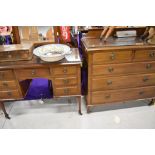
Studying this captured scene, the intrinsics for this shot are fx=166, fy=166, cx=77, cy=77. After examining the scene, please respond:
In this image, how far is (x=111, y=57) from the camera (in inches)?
67.3

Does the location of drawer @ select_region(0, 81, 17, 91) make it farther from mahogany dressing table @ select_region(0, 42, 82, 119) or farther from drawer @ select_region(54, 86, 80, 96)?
drawer @ select_region(54, 86, 80, 96)

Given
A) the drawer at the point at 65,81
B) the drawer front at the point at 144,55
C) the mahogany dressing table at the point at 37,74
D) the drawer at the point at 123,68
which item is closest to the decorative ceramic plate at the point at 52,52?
the mahogany dressing table at the point at 37,74

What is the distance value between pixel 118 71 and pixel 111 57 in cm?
20

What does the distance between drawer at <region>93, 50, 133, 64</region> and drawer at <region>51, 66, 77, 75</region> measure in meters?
0.23

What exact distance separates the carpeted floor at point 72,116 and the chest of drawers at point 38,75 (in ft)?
1.18

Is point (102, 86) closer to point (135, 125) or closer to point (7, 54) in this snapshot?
point (135, 125)

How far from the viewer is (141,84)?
1964 mm

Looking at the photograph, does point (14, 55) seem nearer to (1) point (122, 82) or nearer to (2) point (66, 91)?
(2) point (66, 91)

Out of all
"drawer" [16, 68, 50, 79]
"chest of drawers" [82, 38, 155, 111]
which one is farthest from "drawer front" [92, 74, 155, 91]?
"drawer" [16, 68, 50, 79]

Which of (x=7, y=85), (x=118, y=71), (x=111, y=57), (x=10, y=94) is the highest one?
(x=111, y=57)

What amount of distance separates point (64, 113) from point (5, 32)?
120 centimetres

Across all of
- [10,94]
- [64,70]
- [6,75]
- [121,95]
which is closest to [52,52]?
[64,70]
